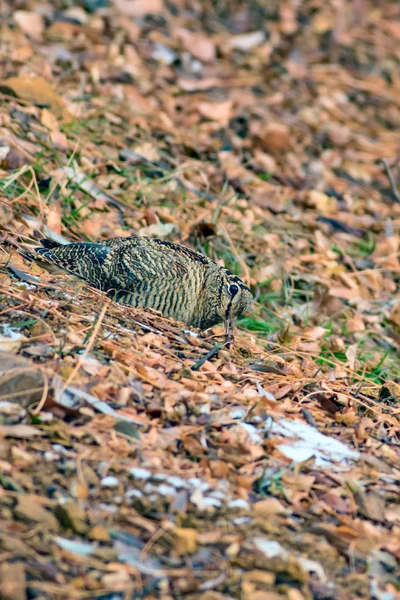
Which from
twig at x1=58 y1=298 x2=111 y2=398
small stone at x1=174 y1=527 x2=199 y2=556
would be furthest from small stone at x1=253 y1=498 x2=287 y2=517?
twig at x1=58 y1=298 x2=111 y2=398

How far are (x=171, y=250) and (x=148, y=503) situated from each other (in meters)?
2.02

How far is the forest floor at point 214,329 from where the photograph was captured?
2744mm

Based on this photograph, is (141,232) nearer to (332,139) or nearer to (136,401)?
(136,401)

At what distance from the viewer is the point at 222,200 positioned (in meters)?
6.44

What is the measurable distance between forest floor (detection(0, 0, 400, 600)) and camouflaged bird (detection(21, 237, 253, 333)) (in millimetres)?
126

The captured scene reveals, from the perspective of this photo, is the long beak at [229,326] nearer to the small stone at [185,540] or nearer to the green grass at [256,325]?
the green grass at [256,325]

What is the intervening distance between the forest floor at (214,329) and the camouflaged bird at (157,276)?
126 mm

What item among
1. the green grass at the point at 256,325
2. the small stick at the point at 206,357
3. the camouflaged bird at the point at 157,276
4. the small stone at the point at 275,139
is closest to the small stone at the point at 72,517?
the small stick at the point at 206,357

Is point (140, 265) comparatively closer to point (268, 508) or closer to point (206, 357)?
point (206, 357)

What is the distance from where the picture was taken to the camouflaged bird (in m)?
4.36

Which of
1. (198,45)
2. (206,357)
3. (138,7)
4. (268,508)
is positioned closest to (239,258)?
(206,357)

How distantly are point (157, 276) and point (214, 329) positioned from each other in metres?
0.62

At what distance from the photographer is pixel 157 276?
4457 mm

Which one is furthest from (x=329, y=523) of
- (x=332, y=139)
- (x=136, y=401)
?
(x=332, y=139)
